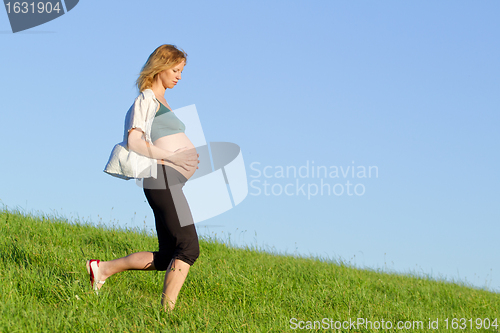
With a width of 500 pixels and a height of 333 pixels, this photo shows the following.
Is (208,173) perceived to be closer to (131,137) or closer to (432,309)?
(131,137)

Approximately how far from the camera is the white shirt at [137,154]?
372 centimetres

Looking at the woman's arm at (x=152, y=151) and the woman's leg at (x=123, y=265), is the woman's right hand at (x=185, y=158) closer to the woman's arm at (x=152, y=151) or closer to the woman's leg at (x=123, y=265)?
the woman's arm at (x=152, y=151)

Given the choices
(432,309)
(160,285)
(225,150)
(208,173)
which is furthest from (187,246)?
(432,309)

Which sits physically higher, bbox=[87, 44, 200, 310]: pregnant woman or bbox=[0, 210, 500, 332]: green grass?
bbox=[87, 44, 200, 310]: pregnant woman

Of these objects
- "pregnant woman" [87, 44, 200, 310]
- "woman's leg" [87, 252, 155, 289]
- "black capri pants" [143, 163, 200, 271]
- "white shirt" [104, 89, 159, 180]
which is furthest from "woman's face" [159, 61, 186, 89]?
"woman's leg" [87, 252, 155, 289]

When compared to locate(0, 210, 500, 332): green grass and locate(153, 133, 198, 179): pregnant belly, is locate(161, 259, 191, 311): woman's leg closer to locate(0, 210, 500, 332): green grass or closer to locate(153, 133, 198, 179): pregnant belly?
locate(0, 210, 500, 332): green grass

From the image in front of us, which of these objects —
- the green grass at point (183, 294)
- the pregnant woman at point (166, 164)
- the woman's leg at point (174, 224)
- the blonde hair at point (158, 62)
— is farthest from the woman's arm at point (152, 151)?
the green grass at point (183, 294)

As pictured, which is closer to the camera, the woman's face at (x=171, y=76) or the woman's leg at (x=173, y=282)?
the woman's leg at (x=173, y=282)

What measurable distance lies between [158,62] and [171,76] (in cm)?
17

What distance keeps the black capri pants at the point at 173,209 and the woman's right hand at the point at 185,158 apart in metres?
0.08

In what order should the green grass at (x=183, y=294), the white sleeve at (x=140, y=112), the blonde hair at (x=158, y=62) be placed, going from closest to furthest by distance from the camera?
1. the green grass at (x=183, y=294)
2. the white sleeve at (x=140, y=112)
3. the blonde hair at (x=158, y=62)

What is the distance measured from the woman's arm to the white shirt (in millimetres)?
47

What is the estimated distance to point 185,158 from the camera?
3.79m

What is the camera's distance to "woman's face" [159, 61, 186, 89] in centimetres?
395
